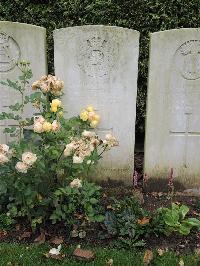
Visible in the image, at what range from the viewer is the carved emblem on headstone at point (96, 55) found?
13.3ft

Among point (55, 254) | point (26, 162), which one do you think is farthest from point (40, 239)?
point (26, 162)

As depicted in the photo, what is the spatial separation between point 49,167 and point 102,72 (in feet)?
3.40

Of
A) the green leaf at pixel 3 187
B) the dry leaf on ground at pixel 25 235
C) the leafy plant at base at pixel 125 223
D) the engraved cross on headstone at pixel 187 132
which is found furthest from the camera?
the engraved cross on headstone at pixel 187 132

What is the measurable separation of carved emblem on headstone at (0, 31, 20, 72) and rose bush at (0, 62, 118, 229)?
46 cm

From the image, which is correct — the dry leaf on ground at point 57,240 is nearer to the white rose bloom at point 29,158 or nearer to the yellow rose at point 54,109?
the white rose bloom at point 29,158

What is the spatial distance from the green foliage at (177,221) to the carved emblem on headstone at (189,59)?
3.98ft

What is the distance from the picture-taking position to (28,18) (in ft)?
18.9

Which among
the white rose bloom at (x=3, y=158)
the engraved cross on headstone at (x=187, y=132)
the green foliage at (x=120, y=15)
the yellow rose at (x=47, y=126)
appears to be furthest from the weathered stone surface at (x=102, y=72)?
the green foliage at (x=120, y=15)

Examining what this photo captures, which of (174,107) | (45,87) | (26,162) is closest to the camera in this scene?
(26,162)

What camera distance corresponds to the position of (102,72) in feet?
13.5

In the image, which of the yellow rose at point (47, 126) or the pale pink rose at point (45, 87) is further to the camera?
the pale pink rose at point (45, 87)

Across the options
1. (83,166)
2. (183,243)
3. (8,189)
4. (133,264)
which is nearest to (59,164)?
(83,166)

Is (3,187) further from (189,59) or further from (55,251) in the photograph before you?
(189,59)

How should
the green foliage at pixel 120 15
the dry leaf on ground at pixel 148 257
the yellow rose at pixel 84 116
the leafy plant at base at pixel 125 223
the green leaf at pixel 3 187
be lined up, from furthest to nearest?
the green foliage at pixel 120 15 < the yellow rose at pixel 84 116 < the leafy plant at base at pixel 125 223 < the green leaf at pixel 3 187 < the dry leaf on ground at pixel 148 257
